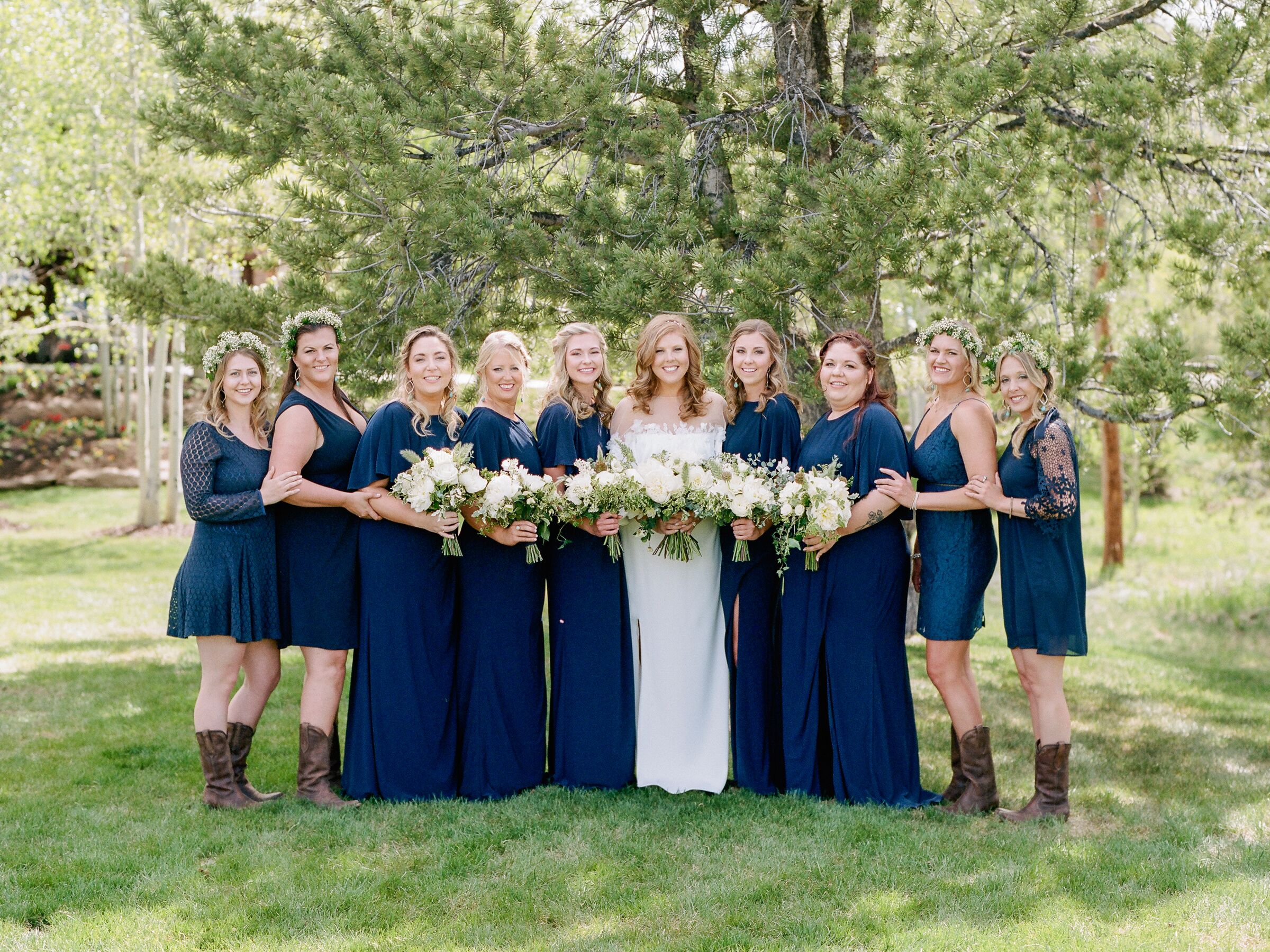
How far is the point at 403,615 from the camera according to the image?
17.7 ft

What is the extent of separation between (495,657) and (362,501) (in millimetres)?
993

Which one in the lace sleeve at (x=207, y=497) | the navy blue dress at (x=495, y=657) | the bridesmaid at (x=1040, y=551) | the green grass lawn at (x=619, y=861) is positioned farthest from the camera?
the navy blue dress at (x=495, y=657)

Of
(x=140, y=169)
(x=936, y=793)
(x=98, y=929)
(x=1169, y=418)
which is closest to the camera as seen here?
(x=98, y=929)

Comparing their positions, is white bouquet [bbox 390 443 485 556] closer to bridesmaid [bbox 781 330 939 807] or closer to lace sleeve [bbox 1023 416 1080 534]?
bridesmaid [bbox 781 330 939 807]

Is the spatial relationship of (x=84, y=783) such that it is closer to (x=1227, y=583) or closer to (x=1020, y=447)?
(x=1020, y=447)

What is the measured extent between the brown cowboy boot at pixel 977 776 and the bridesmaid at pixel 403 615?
8.11ft

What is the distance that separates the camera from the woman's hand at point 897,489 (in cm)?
520

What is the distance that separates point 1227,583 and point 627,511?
14311mm

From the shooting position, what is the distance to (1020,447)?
205 inches

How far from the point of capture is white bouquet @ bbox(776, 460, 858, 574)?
4961mm

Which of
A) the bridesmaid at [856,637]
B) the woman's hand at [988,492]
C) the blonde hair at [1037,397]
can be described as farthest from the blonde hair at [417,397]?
the blonde hair at [1037,397]

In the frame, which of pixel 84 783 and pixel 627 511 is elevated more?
pixel 627 511

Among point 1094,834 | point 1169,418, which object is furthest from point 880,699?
point 1169,418

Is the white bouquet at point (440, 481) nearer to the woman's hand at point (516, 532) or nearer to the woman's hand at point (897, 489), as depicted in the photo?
the woman's hand at point (516, 532)
